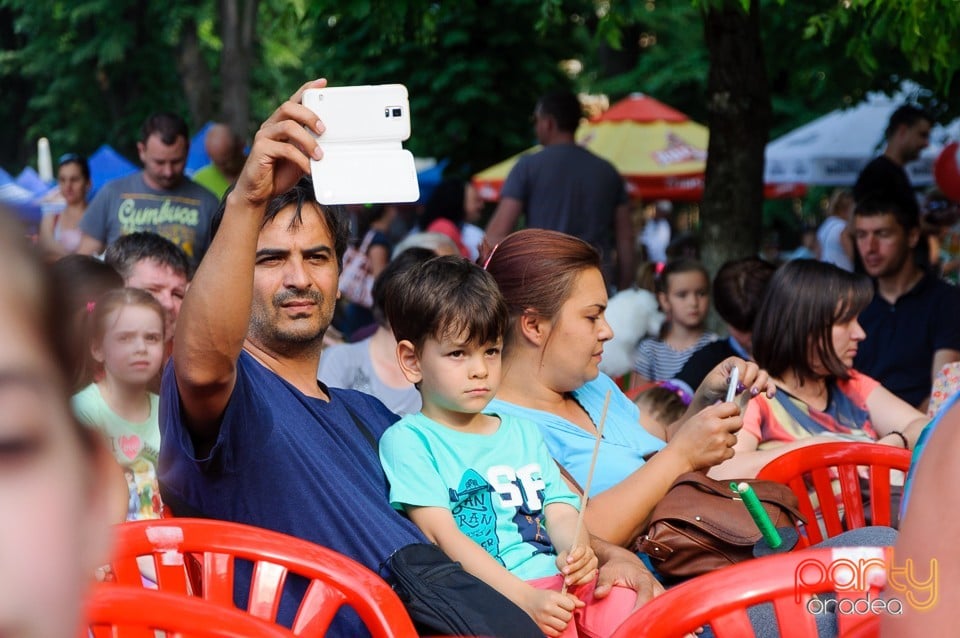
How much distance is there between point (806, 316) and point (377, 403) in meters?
1.84

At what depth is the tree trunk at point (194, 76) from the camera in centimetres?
1895

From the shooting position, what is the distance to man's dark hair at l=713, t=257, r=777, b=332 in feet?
17.0

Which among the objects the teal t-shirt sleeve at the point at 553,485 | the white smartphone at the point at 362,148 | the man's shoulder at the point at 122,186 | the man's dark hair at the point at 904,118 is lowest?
the teal t-shirt sleeve at the point at 553,485

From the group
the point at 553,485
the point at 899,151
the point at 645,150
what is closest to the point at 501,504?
the point at 553,485

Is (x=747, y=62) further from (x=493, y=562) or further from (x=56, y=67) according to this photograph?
(x=56, y=67)

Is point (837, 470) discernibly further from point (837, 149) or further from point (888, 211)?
point (837, 149)

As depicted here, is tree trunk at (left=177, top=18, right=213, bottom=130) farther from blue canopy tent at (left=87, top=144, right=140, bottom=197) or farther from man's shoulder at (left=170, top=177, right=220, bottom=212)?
man's shoulder at (left=170, top=177, right=220, bottom=212)

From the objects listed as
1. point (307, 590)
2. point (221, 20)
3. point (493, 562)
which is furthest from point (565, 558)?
point (221, 20)

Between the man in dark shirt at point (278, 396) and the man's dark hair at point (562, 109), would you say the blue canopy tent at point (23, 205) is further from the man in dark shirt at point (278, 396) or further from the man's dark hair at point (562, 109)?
the man's dark hair at point (562, 109)

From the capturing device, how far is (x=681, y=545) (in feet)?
9.18

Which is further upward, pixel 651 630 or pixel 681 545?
pixel 651 630

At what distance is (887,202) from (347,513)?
420 centimetres

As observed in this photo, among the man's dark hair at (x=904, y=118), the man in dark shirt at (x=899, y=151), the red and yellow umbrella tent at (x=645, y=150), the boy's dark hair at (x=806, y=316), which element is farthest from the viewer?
the red and yellow umbrella tent at (x=645, y=150)

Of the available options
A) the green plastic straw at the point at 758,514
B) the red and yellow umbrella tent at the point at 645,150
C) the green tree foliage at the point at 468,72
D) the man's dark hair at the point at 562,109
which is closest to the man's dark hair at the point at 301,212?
the green plastic straw at the point at 758,514
